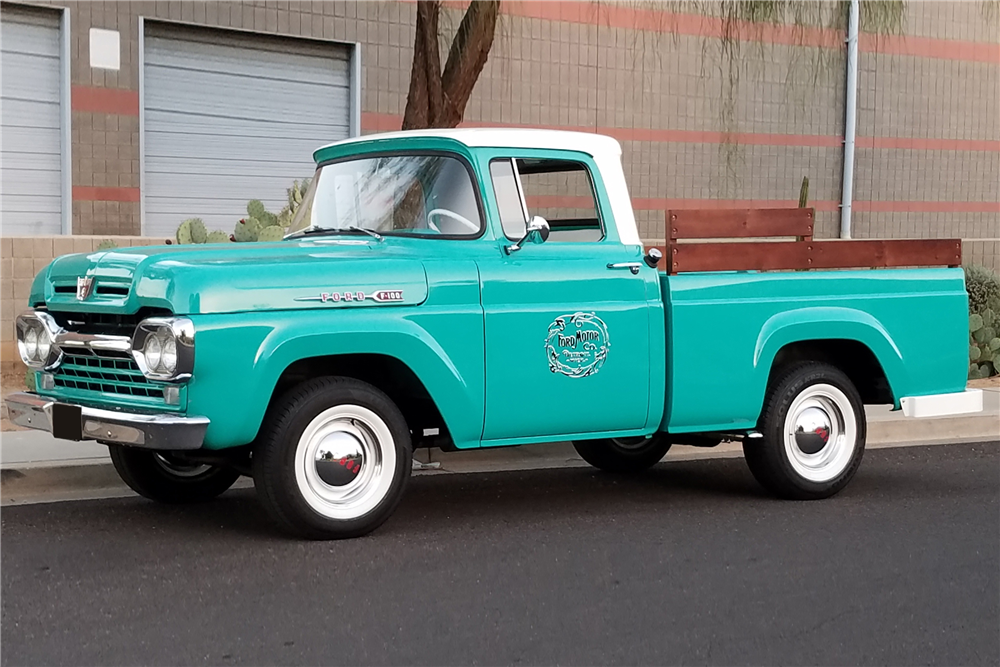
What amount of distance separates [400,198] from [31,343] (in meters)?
2.09

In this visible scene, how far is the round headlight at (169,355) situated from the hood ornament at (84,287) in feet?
2.09

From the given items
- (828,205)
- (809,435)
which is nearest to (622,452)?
(809,435)

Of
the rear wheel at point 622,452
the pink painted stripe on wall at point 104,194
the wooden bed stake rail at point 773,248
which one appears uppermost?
the pink painted stripe on wall at point 104,194

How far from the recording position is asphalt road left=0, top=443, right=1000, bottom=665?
16.1 ft

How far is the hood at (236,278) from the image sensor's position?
19.9 feet

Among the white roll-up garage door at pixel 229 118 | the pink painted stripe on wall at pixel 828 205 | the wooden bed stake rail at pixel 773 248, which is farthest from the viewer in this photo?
the pink painted stripe on wall at pixel 828 205

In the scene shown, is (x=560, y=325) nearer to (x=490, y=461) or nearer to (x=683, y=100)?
(x=490, y=461)

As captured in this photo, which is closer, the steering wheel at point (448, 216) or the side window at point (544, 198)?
the steering wheel at point (448, 216)

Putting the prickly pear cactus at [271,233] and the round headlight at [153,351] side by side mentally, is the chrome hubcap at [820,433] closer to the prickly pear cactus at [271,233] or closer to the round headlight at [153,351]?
the round headlight at [153,351]

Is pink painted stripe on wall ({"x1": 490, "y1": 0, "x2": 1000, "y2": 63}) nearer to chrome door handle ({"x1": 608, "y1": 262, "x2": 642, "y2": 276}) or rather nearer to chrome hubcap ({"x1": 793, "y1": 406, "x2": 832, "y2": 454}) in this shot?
chrome hubcap ({"x1": 793, "y1": 406, "x2": 832, "y2": 454})

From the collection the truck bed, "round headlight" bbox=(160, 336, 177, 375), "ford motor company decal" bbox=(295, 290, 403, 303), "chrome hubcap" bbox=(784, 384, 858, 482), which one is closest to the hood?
"ford motor company decal" bbox=(295, 290, 403, 303)

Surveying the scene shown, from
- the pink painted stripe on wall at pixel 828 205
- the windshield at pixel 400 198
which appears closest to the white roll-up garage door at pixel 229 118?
the pink painted stripe on wall at pixel 828 205

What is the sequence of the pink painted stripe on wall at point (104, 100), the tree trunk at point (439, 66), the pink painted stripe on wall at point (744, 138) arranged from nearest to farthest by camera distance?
the tree trunk at point (439, 66)
the pink painted stripe on wall at point (104, 100)
the pink painted stripe on wall at point (744, 138)

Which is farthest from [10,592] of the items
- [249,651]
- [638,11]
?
[638,11]
